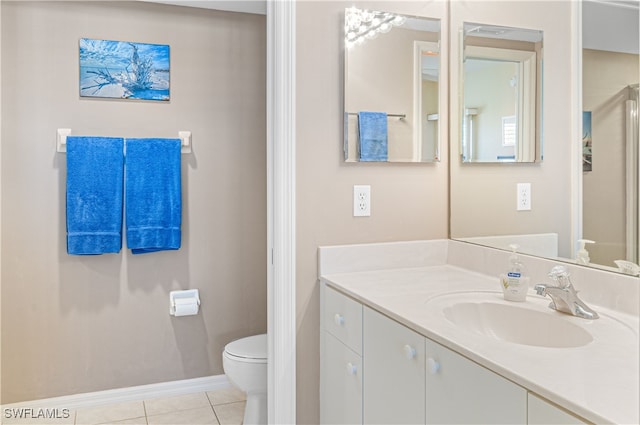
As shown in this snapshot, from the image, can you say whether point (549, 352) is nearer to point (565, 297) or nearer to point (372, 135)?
point (565, 297)

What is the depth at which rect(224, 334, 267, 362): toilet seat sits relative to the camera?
2.28 meters

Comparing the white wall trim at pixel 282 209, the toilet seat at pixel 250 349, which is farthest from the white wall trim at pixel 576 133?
the toilet seat at pixel 250 349

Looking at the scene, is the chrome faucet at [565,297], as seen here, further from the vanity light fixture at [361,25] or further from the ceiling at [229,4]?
the ceiling at [229,4]

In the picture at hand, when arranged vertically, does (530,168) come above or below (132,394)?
above

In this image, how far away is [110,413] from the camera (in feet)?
8.77

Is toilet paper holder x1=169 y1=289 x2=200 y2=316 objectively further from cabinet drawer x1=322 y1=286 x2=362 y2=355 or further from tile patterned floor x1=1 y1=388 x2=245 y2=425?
cabinet drawer x1=322 y1=286 x2=362 y2=355

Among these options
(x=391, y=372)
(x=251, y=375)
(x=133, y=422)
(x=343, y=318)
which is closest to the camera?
(x=391, y=372)

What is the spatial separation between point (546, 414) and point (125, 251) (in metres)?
2.43

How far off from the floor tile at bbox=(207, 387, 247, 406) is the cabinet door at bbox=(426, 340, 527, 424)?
1.86 m

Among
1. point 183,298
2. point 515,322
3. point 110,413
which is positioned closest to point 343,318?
point 515,322

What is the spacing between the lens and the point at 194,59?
2.87 metres

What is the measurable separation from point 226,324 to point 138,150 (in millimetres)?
1125

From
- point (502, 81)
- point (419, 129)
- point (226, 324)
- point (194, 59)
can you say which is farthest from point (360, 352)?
point (194, 59)

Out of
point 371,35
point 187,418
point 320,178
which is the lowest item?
point 187,418
